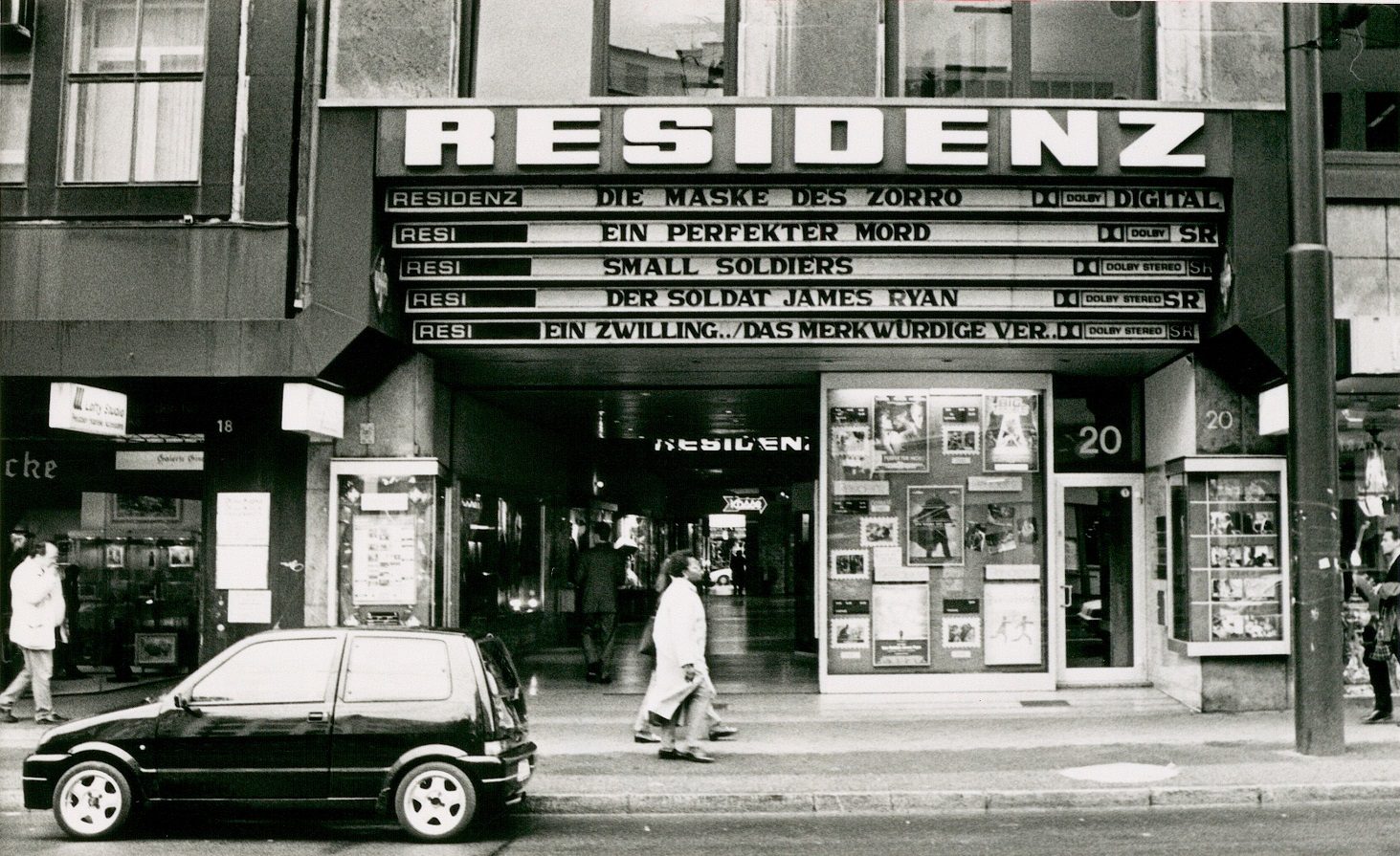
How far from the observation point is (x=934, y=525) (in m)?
15.1

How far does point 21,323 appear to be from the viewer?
12898 millimetres

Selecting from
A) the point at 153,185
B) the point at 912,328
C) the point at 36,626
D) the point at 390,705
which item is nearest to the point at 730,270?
the point at 912,328

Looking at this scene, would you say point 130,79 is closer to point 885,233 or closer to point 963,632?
point 885,233

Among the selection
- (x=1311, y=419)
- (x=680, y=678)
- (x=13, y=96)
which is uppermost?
(x=13, y=96)

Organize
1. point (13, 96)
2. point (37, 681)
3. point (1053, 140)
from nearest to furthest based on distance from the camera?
point (1053, 140), point (37, 681), point (13, 96)

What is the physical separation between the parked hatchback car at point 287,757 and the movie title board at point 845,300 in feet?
19.3

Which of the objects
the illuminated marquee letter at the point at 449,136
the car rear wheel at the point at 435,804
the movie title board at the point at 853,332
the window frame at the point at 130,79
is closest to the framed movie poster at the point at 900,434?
the movie title board at the point at 853,332

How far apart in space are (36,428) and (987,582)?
37.1 feet

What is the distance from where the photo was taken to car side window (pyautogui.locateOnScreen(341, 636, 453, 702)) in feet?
27.9

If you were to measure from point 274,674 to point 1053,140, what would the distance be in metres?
8.76

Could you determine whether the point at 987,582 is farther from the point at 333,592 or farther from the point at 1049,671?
the point at 333,592

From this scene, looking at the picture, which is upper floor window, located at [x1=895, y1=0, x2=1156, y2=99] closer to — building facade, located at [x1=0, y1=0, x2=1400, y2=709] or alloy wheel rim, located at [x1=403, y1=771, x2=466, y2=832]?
building facade, located at [x1=0, y1=0, x2=1400, y2=709]

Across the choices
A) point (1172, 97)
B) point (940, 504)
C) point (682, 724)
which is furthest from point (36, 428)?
point (1172, 97)

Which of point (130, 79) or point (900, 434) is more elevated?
point (130, 79)
